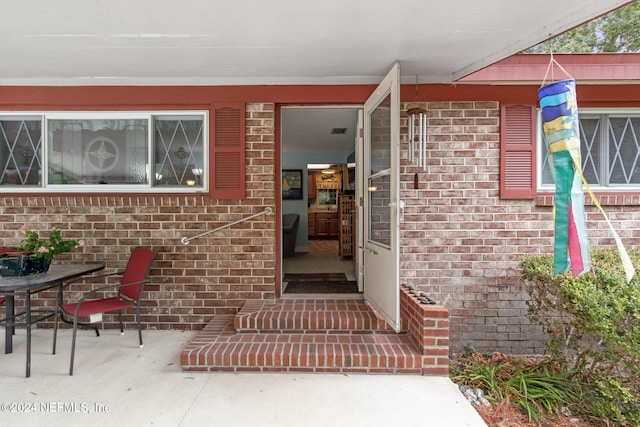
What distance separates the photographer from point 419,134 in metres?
3.15

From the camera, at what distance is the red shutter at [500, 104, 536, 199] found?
11.1 ft

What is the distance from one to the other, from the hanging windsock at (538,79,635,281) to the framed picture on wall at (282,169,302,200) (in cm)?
574

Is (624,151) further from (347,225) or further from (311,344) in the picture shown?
(347,225)

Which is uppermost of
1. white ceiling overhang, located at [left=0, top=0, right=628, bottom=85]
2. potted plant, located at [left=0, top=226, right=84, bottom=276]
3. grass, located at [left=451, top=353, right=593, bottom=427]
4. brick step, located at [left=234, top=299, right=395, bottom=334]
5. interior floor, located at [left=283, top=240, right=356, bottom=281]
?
white ceiling overhang, located at [left=0, top=0, right=628, bottom=85]

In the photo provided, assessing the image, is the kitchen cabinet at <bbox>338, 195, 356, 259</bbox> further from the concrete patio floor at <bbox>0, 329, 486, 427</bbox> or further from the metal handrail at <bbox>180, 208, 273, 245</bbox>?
the concrete patio floor at <bbox>0, 329, 486, 427</bbox>

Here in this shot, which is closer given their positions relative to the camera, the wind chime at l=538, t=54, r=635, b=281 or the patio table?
the wind chime at l=538, t=54, r=635, b=281

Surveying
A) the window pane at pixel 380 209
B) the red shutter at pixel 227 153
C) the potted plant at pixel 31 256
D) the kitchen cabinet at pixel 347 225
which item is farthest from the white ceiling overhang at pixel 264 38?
the kitchen cabinet at pixel 347 225

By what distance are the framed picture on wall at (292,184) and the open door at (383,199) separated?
13.9 ft

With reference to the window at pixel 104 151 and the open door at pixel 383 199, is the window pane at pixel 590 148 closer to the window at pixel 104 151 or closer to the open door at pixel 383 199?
the open door at pixel 383 199

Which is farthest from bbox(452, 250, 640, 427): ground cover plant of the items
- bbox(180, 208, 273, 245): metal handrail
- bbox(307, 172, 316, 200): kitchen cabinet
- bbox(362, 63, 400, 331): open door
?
bbox(307, 172, 316, 200): kitchen cabinet

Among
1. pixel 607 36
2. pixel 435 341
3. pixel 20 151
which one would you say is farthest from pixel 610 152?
pixel 20 151

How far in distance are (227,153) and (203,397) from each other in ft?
7.46

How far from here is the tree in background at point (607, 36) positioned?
3.00 m

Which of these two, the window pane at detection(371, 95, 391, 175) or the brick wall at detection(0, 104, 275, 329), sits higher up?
the window pane at detection(371, 95, 391, 175)
